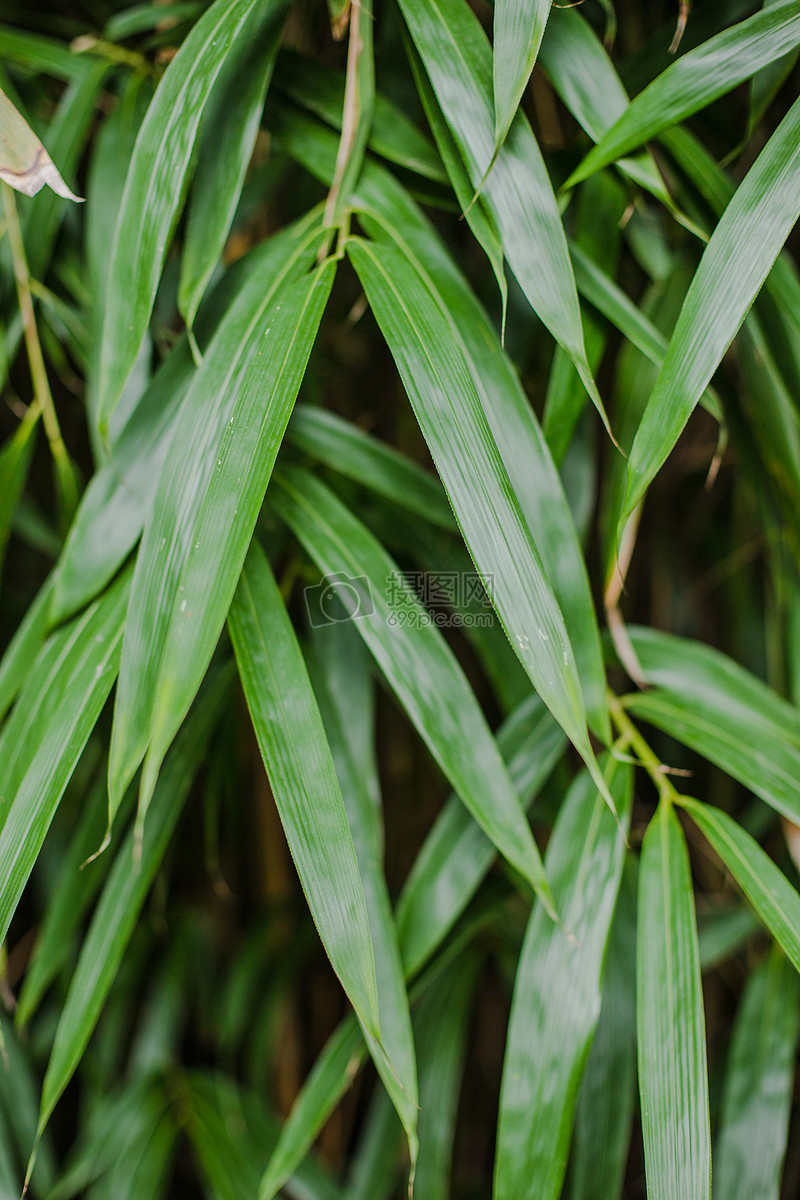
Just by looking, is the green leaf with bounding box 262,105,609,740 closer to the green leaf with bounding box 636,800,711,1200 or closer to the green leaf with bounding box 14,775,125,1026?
the green leaf with bounding box 636,800,711,1200

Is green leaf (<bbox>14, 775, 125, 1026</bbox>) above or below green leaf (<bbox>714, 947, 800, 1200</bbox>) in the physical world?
above

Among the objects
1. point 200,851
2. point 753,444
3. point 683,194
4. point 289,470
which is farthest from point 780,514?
point 200,851

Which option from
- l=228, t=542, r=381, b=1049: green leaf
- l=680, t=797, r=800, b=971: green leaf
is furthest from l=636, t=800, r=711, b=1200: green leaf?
l=228, t=542, r=381, b=1049: green leaf

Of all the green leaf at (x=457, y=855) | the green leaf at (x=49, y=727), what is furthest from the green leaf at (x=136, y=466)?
the green leaf at (x=457, y=855)

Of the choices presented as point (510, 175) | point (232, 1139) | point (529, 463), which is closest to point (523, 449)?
point (529, 463)

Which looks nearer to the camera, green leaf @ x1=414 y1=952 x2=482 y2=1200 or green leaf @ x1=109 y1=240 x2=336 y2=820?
green leaf @ x1=109 y1=240 x2=336 y2=820

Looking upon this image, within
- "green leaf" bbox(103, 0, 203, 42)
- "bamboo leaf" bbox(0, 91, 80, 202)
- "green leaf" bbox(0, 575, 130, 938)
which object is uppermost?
"green leaf" bbox(103, 0, 203, 42)

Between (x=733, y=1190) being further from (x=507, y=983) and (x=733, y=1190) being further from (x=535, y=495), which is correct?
(x=535, y=495)

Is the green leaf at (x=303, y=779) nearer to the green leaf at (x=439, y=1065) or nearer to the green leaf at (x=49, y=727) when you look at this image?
the green leaf at (x=49, y=727)
